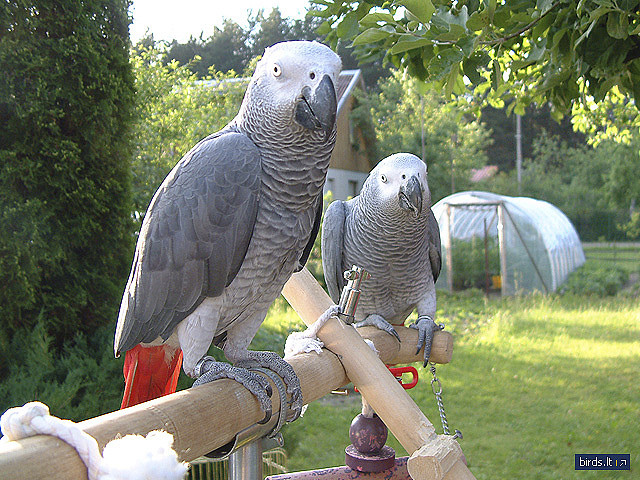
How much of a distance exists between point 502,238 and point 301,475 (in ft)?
20.8

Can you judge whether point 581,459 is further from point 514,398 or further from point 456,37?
point 456,37

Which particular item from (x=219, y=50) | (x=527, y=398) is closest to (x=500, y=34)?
(x=527, y=398)

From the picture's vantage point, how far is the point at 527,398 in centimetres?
370

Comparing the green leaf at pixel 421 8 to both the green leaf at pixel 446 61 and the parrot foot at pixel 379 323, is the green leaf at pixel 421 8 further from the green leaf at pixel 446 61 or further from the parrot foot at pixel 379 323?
the parrot foot at pixel 379 323

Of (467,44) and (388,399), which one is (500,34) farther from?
(388,399)

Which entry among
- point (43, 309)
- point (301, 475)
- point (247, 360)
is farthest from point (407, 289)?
point (43, 309)

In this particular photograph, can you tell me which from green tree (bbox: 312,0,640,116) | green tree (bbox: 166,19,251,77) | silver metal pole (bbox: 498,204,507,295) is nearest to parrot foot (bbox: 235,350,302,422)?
green tree (bbox: 312,0,640,116)

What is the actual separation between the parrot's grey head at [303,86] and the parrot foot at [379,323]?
0.86m

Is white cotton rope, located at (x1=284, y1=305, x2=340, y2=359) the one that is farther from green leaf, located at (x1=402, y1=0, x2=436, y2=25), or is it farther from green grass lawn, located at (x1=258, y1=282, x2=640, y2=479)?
green grass lawn, located at (x1=258, y1=282, x2=640, y2=479)

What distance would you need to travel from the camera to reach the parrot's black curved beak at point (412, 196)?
1.63m

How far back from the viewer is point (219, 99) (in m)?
6.54

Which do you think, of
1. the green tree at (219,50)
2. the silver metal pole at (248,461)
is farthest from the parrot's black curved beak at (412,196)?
the green tree at (219,50)

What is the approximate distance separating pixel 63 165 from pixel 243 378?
5.93ft

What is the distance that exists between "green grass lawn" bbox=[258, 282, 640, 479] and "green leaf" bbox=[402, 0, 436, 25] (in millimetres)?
2151
